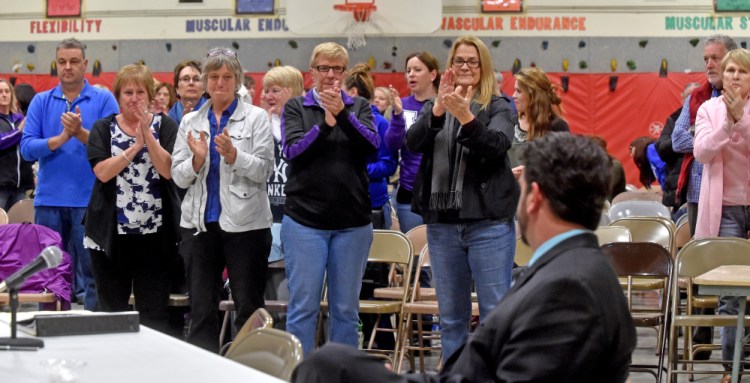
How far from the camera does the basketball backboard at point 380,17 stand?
1312 cm

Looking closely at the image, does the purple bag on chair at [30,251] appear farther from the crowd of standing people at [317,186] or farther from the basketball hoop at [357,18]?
the basketball hoop at [357,18]

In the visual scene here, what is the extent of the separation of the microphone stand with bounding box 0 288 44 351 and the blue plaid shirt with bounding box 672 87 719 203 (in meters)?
5.05

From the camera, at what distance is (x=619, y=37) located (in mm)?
14141

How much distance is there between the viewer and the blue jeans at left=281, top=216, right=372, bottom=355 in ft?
17.7

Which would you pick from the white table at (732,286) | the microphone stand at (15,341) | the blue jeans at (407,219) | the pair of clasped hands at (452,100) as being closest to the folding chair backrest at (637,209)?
the blue jeans at (407,219)

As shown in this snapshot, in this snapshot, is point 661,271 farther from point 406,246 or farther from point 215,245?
point 215,245

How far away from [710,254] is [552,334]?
3.97 m

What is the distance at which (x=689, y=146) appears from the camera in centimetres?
710

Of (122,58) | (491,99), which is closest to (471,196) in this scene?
(491,99)

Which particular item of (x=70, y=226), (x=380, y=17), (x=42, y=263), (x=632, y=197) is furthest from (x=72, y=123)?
(x=380, y=17)

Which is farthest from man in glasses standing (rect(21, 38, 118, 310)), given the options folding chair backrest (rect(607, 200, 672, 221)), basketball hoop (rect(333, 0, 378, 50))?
basketball hoop (rect(333, 0, 378, 50))

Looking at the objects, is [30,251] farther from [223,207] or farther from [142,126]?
[223,207]

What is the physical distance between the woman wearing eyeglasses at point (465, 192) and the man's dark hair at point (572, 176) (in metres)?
2.20

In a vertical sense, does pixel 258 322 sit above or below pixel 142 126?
below
